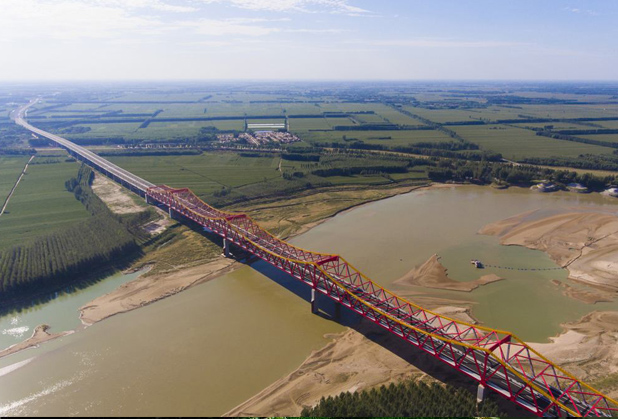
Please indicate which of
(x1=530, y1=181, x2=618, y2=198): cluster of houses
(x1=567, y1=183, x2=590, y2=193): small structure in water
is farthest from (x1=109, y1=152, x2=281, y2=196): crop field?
(x1=567, y1=183, x2=590, y2=193): small structure in water

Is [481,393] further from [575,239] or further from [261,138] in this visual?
[261,138]

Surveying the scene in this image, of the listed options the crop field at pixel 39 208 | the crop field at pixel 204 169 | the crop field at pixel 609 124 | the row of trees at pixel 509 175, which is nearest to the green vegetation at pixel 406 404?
the crop field at pixel 39 208

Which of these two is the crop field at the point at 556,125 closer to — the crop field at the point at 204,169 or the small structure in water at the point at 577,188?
the small structure in water at the point at 577,188

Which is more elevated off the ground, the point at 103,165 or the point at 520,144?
the point at 520,144

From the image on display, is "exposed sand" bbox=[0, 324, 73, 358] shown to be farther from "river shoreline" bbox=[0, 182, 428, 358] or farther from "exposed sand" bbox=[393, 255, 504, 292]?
"exposed sand" bbox=[393, 255, 504, 292]

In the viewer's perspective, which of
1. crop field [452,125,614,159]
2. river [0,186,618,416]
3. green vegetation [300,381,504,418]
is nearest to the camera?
green vegetation [300,381,504,418]

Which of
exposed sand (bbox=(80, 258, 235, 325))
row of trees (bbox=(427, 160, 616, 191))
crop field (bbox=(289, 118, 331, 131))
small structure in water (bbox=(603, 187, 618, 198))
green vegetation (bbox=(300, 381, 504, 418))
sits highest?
crop field (bbox=(289, 118, 331, 131))

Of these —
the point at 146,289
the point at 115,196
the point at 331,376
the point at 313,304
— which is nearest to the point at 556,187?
the point at 313,304
